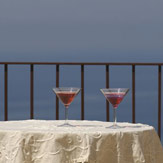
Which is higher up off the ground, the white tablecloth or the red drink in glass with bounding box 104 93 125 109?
the red drink in glass with bounding box 104 93 125 109

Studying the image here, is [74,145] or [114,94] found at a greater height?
[114,94]

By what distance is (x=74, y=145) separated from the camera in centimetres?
239

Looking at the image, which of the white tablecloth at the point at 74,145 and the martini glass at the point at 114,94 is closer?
the white tablecloth at the point at 74,145

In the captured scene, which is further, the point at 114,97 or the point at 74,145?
the point at 114,97

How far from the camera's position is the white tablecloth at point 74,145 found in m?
2.38

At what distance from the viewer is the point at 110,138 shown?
244 centimetres

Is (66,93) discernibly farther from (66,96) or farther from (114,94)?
(114,94)

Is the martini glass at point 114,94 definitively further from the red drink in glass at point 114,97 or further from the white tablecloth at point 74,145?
the white tablecloth at point 74,145

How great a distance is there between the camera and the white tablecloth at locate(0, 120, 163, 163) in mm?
2377

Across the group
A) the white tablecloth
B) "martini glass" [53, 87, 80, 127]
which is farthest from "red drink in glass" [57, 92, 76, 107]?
the white tablecloth

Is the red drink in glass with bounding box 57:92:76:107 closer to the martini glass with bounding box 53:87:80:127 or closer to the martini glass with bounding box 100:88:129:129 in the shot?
the martini glass with bounding box 53:87:80:127

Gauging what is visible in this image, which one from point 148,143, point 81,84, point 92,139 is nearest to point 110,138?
point 92,139

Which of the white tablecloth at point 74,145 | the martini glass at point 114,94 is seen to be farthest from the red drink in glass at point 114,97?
the white tablecloth at point 74,145

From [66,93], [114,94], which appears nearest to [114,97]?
[114,94]
